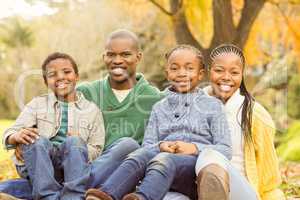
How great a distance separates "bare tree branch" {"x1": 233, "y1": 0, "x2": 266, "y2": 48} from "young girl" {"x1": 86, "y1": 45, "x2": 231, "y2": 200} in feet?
16.6

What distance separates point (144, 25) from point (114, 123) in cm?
986

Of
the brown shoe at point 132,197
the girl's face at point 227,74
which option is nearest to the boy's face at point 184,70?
the girl's face at point 227,74

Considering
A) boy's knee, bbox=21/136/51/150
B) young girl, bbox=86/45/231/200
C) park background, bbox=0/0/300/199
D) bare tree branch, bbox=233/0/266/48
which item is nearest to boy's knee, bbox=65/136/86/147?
boy's knee, bbox=21/136/51/150

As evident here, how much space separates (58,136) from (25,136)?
0.35m

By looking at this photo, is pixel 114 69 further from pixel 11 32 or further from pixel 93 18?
pixel 11 32

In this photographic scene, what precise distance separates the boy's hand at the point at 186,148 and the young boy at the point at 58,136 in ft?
1.67

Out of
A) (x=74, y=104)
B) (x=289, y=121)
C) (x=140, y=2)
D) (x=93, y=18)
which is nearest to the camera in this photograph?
(x=74, y=104)

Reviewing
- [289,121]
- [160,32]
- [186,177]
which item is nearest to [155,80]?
[160,32]

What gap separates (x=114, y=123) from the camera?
366 cm

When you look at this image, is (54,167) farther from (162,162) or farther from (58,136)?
(162,162)

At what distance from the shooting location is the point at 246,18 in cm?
830

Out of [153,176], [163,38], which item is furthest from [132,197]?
[163,38]

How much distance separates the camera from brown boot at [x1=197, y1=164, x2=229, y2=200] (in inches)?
102

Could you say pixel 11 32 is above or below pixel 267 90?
above
